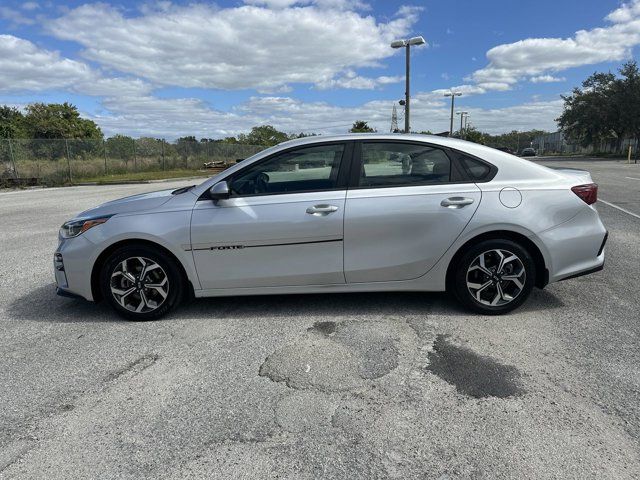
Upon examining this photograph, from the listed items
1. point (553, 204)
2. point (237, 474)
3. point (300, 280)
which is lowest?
point (237, 474)

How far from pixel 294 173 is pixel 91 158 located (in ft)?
81.9

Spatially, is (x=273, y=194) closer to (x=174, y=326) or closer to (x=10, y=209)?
(x=174, y=326)

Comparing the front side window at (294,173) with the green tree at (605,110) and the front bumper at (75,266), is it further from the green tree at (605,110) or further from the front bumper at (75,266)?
the green tree at (605,110)

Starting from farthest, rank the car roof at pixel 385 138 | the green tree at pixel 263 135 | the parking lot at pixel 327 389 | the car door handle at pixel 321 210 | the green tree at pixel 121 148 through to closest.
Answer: the green tree at pixel 263 135 → the green tree at pixel 121 148 → the car roof at pixel 385 138 → the car door handle at pixel 321 210 → the parking lot at pixel 327 389

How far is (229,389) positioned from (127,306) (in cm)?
167

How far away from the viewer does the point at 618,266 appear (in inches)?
224

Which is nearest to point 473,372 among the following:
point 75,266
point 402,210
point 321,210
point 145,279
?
point 402,210

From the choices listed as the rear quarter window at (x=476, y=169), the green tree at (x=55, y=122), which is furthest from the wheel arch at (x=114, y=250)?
the green tree at (x=55, y=122)

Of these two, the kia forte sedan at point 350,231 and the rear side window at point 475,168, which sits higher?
the rear side window at point 475,168

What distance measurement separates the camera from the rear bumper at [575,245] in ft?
13.5

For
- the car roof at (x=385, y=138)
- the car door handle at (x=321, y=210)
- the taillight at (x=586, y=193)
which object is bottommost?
the car door handle at (x=321, y=210)

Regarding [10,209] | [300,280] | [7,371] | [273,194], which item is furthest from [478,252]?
[10,209]

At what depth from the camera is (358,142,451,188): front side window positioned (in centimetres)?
417

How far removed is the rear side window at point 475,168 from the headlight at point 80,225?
124 inches
